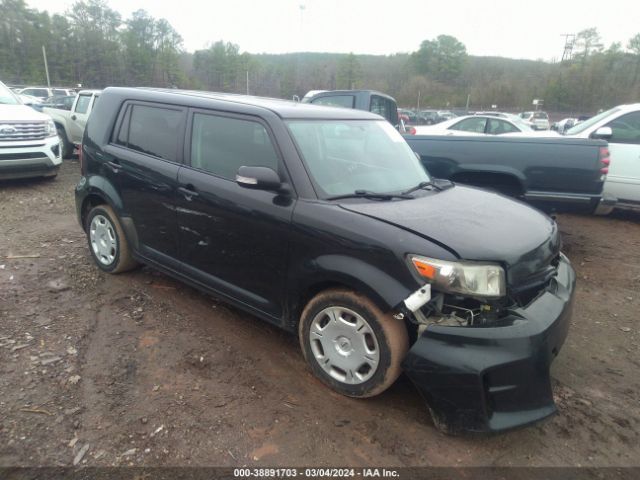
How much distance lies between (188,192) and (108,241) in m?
1.56

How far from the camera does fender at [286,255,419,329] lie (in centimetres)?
246

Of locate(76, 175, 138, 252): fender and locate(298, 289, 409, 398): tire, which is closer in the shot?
locate(298, 289, 409, 398): tire

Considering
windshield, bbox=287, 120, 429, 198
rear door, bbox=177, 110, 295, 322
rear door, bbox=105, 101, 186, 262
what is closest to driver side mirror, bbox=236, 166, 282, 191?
rear door, bbox=177, 110, 295, 322

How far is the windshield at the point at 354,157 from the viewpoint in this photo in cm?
308

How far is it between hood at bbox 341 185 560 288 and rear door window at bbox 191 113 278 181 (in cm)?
80

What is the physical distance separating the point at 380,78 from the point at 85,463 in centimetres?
9103

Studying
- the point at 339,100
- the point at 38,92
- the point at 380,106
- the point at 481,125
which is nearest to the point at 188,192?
the point at 339,100

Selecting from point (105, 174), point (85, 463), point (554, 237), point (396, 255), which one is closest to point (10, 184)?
point (105, 174)

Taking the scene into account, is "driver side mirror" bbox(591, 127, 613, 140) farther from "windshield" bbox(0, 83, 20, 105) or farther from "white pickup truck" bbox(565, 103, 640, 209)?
"windshield" bbox(0, 83, 20, 105)

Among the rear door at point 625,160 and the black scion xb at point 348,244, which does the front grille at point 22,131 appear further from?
the rear door at point 625,160

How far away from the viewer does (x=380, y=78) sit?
282ft

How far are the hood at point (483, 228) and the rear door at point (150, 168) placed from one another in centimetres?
171

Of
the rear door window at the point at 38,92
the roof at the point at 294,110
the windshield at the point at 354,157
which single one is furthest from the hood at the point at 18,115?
the rear door window at the point at 38,92

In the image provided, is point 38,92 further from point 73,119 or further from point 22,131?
point 22,131
